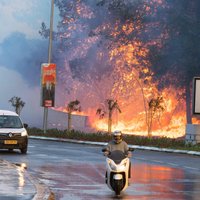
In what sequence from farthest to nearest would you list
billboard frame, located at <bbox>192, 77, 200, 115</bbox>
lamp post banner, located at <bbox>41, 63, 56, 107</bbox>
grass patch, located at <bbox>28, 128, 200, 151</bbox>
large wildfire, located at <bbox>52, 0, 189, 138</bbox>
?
1. large wildfire, located at <bbox>52, 0, 189, 138</bbox>
2. lamp post banner, located at <bbox>41, 63, 56, 107</bbox>
3. billboard frame, located at <bbox>192, 77, 200, 115</bbox>
4. grass patch, located at <bbox>28, 128, 200, 151</bbox>

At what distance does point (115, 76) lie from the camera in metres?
64.9

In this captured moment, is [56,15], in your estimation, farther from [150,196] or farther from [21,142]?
[150,196]

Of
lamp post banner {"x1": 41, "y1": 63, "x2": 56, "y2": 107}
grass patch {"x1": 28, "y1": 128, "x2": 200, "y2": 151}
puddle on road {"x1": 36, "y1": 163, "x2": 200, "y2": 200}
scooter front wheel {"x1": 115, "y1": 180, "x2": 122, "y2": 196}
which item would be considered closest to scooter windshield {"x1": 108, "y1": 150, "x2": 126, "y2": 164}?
scooter front wheel {"x1": 115, "y1": 180, "x2": 122, "y2": 196}

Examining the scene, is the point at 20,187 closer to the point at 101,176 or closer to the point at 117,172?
the point at 117,172

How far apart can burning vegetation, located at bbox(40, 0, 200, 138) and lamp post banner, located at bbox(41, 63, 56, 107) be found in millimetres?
6910

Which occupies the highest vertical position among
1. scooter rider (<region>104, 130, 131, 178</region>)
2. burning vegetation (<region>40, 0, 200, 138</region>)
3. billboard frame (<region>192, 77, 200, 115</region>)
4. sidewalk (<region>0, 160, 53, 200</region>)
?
burning vegetation (<region>40, 0, 200, 138</region>)

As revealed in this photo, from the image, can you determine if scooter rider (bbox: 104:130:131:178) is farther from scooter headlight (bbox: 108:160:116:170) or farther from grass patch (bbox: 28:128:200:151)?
grass patch (bbox: 28:128:200:151)

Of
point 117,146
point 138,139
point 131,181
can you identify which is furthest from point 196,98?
point 117,146

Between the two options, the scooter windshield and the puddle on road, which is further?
the scooter windshield

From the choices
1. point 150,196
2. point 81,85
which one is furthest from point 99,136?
point 150,196

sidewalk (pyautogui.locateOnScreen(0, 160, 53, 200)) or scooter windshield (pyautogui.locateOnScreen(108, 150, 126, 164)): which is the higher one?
scooter windshield (pyautogui.locateOnScreen(108, 150, 126, 164))

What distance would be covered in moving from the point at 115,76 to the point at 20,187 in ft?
158

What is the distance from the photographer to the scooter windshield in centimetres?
1765

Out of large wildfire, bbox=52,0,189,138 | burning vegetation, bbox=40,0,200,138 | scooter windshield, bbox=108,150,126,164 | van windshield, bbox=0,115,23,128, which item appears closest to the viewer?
scooter windshield, bbox=108,150,126,164
